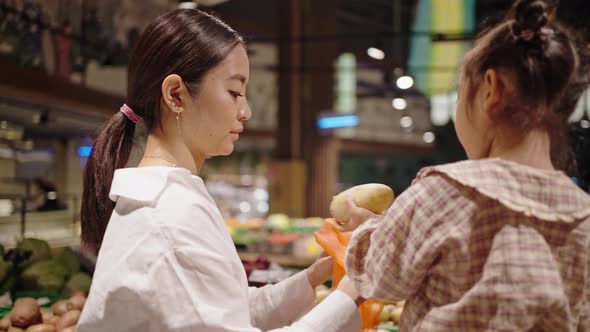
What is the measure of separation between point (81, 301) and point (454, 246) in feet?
7.33

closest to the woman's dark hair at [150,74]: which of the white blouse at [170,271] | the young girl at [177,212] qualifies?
the young girl at [177,212]

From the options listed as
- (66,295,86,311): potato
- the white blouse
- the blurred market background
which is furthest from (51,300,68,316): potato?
the white blouse

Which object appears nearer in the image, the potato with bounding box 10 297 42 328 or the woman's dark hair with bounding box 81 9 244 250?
the woman's dark hair with bounding box 81 9 244 250

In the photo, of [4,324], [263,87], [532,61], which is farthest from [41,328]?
[263,87]

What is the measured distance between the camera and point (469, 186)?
1.11 m

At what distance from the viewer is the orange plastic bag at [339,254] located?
4.85 ft

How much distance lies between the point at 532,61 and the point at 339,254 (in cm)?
70

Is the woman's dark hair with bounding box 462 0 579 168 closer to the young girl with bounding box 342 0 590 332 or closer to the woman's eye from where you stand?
the young girl with bounding box 342 0 590 332

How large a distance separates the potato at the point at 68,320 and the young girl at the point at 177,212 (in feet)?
3.61

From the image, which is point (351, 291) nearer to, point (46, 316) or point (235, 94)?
point (235, 94)

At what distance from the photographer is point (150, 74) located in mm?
1454

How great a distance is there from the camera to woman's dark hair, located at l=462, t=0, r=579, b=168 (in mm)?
1112

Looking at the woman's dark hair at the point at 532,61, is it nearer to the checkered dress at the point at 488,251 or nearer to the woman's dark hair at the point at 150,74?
the checkered dress at the point at 488,251

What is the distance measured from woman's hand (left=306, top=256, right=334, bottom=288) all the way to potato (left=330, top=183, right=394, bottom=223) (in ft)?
0.62
